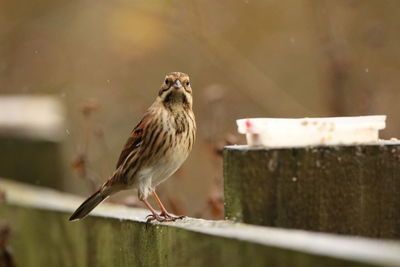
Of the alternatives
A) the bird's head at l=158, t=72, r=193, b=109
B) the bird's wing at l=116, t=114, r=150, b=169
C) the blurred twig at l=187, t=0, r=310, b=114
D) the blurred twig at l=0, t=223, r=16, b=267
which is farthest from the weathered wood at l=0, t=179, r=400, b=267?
the blurred twig at l=187, t=0, r=310, b=114

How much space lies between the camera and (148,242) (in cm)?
383

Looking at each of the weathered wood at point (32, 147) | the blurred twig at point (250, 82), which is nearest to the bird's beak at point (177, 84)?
the weathered wood at point (32, 147)

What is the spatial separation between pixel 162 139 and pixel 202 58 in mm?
6081

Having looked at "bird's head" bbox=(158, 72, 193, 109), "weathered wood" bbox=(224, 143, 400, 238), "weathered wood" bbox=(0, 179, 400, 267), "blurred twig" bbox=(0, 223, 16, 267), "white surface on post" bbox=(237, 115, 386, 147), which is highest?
"bird's head" bbox=(158, 72, 193, 109)

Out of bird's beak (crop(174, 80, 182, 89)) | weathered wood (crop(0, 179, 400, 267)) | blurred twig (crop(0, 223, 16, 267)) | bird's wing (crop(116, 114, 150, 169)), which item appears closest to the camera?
weathered wood (crop(0, 179, 400, 267))

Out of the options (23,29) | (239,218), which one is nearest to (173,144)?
(239,218)

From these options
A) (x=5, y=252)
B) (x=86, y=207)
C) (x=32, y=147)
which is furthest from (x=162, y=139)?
(x=32, y=147)

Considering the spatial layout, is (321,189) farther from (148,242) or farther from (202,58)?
(202,58)

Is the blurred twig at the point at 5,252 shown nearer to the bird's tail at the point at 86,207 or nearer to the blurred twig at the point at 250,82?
the bird's tail at the point at 86,207

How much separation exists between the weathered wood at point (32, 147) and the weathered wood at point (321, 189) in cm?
344

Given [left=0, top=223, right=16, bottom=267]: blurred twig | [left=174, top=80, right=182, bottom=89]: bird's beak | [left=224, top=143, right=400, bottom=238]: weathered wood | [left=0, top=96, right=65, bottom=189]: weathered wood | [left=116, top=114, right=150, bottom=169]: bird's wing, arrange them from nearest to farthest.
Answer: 1. [left=224, top=143, right=400, bottom=238]: weathered wood
2. [left=174, top=80, right=182, bottom=89]: bird's beak
3. [left=116, top=114, right=150, bottom=169]: bird's wing
4. [left=0, top=223, right=16, bottom=267]: blurred twig
5. [left=0, top=96, right=65, bottom=189]: weathered wood

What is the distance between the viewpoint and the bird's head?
4.65m

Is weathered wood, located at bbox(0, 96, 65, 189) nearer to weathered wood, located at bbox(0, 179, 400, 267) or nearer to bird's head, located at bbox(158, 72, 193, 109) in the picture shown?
weathered wood, located at bbox(0, 179, 400, 267)

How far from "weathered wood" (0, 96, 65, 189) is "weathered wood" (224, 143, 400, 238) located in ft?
11.3
